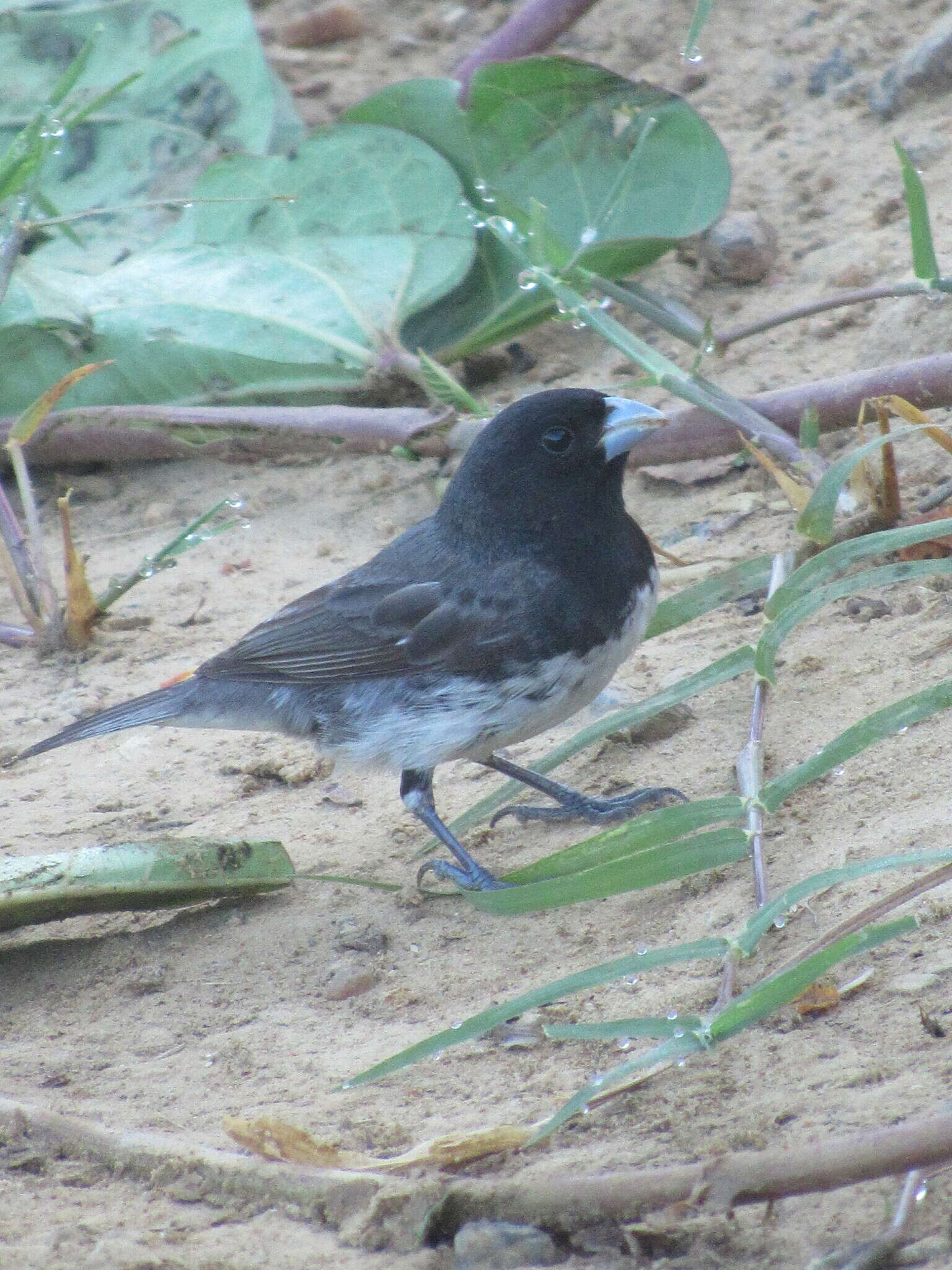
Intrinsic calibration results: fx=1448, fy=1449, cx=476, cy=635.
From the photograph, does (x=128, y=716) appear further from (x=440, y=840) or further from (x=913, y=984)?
(x=913, y=984)

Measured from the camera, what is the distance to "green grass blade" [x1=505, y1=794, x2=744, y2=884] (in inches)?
104

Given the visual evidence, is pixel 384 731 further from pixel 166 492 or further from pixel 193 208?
pixel 193 208

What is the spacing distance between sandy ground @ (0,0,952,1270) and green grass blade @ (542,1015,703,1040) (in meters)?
0.14

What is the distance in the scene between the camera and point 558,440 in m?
3.71

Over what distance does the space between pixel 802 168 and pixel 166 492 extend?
2.71 meters

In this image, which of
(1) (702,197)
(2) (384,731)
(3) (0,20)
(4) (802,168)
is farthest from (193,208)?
(2) (384,731)

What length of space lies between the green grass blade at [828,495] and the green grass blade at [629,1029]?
4.55 feet

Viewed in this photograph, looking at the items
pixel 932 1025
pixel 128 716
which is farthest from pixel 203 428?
pixel 932 1025

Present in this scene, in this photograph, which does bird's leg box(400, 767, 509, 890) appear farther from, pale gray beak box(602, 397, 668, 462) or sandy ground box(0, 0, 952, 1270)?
pale gray beak box(602, 397, 668, 462)

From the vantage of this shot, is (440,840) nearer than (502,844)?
Yes

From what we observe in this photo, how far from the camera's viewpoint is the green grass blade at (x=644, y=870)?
260 cm

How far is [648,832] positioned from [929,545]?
1.43 metres

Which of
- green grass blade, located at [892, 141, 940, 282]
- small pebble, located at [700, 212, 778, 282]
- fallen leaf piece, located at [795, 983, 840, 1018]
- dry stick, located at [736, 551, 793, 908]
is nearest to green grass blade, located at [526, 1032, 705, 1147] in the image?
fallen leaf piece, located at [795, 983, 840, 1018]

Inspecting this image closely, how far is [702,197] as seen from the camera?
5.11 meters
